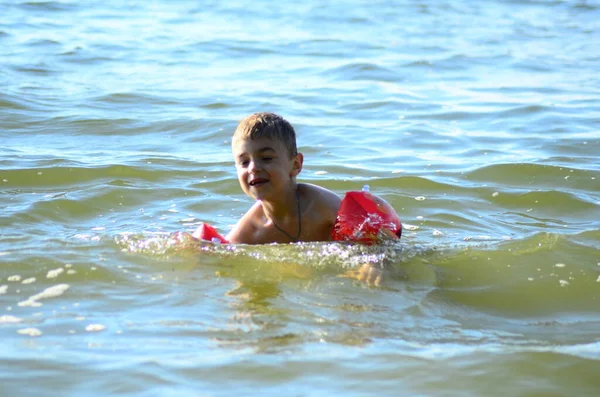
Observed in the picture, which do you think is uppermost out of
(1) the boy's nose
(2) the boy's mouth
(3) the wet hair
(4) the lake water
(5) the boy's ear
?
(3) the wet hair

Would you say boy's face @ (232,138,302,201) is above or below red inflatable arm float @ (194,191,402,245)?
above

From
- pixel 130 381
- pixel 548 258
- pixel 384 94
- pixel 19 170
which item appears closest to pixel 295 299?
pixel 130 381

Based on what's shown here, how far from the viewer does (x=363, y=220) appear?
5.09 m

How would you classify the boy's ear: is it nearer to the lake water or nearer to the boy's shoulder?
the boy's shoulder

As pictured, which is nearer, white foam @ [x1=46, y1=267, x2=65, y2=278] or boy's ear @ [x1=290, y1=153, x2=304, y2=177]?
white foam @ [x1=46, y1=267, x2=65, y2=278]

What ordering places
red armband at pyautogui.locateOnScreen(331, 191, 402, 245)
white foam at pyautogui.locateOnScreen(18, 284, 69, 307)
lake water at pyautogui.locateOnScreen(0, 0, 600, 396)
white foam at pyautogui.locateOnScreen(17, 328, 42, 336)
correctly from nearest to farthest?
lake water at pyautogui.locateOnScreen(0, 0, 600, 396) → white foam at pyautogui.locateOnScreen(17, 328, 42, 336) → white foam at pyautogui.locateOnScreen(18, 284, 69, 307) → red armband at pyautogui.locateOnScreen(331, 191, 402, 245)

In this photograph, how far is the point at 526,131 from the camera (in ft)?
29.8

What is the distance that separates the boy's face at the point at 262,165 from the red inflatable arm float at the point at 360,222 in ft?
1.18

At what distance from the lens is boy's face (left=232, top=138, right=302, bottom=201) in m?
4.99

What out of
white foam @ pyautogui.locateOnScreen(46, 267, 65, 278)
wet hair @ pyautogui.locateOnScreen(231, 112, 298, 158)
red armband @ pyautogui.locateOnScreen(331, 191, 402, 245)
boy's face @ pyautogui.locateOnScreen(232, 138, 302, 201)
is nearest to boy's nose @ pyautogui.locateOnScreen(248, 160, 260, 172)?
boy's face @ pyautogui.locateOnScreen(232, 138, 302, 201)

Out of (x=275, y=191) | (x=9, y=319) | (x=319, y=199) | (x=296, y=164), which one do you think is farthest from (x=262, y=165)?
(x=9, y=319)

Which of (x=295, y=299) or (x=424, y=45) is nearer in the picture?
(x=295, y=299)

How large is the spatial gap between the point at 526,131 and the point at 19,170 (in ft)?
15.8

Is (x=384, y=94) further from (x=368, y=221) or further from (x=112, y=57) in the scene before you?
(x=368, y=221)
